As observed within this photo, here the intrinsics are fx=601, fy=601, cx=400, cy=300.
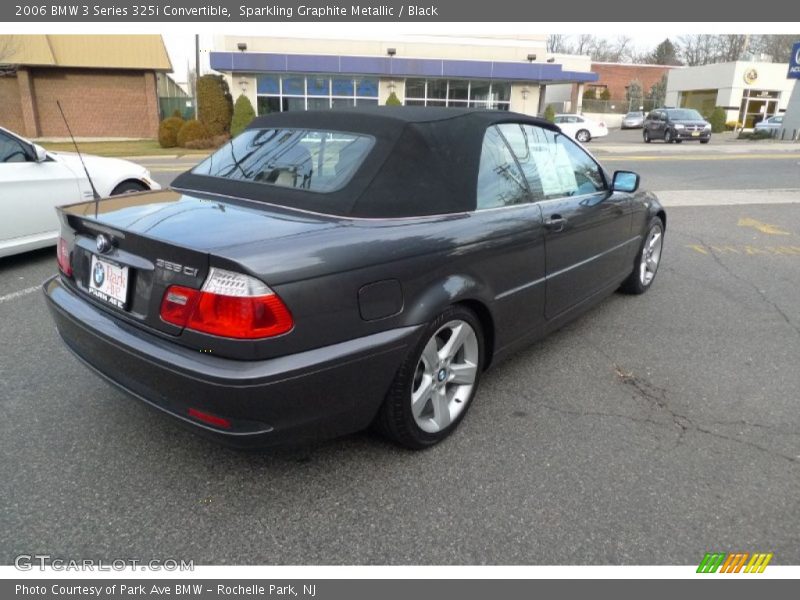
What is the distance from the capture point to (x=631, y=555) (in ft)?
7.57

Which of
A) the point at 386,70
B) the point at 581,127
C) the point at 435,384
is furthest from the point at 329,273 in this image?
the point at 581,127

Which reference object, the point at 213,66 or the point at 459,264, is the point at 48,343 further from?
the point at 213,66

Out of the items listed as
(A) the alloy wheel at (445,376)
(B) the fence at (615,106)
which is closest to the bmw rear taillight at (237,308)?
(A) the alloy wheel at (445,376)

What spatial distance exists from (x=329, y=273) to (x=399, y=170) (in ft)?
2.62

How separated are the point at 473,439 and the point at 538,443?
1.07ft

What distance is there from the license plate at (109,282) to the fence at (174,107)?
31074 mm

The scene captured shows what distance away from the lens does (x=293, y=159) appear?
3145 mm

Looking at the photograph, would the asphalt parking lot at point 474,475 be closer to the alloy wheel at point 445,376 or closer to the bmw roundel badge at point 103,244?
the alloy wheel at point 445,376

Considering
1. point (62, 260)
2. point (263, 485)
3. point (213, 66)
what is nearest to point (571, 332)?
point (263, 485)

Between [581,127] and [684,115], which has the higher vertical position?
[684,115]

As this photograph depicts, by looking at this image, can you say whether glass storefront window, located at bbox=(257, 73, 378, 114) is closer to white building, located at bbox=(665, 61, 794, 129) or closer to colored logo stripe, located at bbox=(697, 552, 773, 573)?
colored logo stripe, located at bbox=(697, 552, 773, 573)

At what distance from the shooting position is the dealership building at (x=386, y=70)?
90.2 feet

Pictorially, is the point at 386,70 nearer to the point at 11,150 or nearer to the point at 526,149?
the point at 11,150

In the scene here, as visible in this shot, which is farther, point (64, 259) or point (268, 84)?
point (268, 84)
